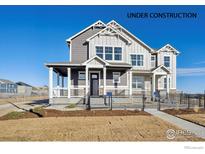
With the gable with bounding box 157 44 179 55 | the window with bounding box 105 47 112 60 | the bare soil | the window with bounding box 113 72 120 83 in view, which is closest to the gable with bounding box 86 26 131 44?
the window with bounding box 105 47 112 60

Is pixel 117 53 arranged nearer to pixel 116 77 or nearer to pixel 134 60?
pixel 116 77

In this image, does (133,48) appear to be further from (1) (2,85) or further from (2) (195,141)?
(1) (2,85)

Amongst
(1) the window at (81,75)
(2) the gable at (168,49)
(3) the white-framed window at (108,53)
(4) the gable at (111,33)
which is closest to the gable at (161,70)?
(2) the gable at (168,49)

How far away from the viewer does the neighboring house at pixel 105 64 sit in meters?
19.0

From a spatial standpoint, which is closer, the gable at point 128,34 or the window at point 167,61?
the gable at point 128,34

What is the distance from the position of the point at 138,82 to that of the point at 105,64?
5.72 metres

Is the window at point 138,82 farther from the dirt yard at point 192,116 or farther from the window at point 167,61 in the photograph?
the dirt yard at point 192,116

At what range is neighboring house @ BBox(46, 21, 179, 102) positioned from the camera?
19016mm

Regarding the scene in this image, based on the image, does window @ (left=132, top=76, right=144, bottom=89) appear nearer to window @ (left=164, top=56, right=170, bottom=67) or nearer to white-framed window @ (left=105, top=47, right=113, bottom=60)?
white-framed window @ (left=105, top=47, right=113, bottom=60)

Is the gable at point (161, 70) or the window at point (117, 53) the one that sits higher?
the window at point (117, 53)

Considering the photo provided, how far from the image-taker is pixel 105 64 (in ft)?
62.0

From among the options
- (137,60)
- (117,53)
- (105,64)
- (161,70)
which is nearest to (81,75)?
(105,64)

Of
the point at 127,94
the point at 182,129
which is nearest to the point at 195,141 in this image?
the point at 182,129
